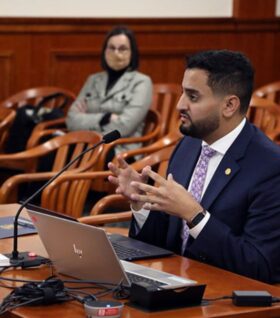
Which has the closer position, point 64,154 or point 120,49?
point 64,154

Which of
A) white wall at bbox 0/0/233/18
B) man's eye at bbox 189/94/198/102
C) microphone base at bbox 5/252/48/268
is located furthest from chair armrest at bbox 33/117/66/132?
microphone base at bbox 5/252/48/268

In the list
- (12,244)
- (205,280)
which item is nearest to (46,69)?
(12,244)

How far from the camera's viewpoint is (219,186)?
3.48 m

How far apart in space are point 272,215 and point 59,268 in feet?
2.44

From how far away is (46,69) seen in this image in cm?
822

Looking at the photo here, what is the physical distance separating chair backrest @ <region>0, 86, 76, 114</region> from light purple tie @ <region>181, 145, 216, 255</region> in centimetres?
403

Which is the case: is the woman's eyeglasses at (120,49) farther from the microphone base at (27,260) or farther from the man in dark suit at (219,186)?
the microphone base at (27,260)

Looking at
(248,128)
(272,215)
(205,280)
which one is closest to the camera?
(205,280)

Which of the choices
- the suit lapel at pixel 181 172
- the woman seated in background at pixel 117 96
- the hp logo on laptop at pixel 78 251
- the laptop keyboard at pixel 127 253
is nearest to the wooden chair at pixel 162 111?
the woman seated in background at pixel 117 96

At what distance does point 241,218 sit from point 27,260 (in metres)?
0.75

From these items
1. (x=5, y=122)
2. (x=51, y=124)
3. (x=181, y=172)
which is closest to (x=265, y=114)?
(x=51, y=124)

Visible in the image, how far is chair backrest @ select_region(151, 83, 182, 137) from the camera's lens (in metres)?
7.32

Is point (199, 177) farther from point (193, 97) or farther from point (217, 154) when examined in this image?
point (193, 97)

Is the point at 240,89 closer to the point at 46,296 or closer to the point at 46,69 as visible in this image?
the point at 46,296
